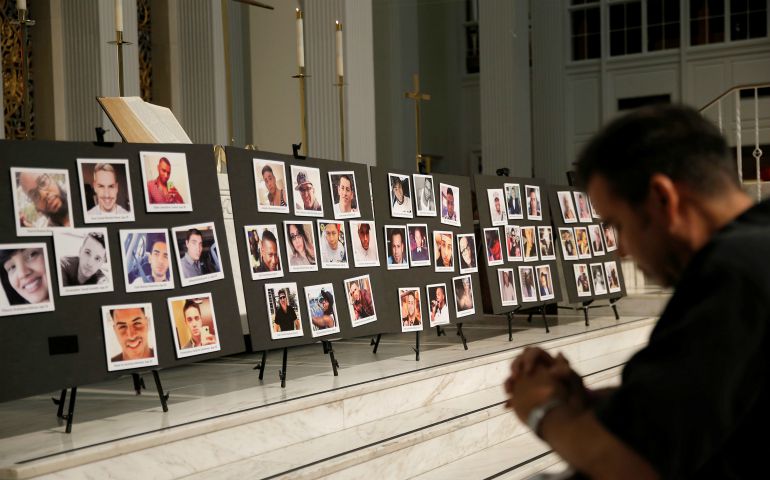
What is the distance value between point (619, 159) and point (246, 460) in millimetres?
3404

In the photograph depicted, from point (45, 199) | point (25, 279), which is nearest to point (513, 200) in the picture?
point (45, 199)

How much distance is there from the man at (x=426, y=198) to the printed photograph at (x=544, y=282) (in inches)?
66.5

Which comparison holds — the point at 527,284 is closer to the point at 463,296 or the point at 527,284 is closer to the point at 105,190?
the point at 463,296

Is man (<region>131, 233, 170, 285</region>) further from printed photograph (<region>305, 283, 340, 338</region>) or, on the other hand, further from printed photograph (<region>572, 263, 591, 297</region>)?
printed photograph (<region>572, 263, 591, 297</region>)

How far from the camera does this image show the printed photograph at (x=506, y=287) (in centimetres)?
754

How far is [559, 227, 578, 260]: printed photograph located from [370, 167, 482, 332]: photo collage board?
1.65 m

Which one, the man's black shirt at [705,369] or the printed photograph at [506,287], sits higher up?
the man's black shirt at [705,369]

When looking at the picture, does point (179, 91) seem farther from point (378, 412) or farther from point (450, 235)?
point (378, 412)

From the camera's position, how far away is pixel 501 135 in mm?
14742

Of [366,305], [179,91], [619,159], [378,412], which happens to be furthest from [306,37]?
[619,159]

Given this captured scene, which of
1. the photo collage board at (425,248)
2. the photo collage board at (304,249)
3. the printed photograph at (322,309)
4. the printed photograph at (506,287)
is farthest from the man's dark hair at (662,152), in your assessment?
the printed photograph at (506,287)

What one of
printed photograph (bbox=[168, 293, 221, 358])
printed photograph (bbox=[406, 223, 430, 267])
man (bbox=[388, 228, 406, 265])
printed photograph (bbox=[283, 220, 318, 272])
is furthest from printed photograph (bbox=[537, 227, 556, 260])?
printed photograph (bbox=[168, 293, 221, 358])

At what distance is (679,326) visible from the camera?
1294 millimetres

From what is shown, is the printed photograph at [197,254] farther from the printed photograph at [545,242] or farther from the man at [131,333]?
the printed photograph at [545,242]
